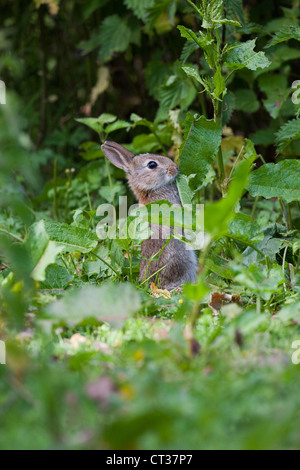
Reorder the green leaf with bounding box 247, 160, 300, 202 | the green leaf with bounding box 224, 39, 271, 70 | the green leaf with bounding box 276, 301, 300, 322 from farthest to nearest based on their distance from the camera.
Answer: the green leaf with bounding box 247, 160, 300, 202, the green leaf with bounding box 224, 39, 271, 70, the green leaf with bounding box 276, 301, 300, 322

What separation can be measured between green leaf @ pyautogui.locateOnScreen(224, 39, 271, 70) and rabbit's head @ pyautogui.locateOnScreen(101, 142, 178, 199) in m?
1.30

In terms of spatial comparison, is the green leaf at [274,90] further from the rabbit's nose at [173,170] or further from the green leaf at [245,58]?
the green leaf at [245,58]

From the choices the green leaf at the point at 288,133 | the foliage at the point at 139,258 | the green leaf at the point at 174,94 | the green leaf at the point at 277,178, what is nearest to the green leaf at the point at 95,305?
the foliage at the point at 139,258

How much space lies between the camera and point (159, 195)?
17.1 ft

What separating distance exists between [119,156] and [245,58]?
5.90ft

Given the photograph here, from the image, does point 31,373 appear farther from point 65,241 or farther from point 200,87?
point 200,87

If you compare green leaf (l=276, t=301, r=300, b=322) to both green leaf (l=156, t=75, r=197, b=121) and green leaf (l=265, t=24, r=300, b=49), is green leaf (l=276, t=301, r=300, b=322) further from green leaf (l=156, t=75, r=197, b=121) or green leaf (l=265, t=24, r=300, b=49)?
green leaf (l=156, t=75, r=197, b=121)

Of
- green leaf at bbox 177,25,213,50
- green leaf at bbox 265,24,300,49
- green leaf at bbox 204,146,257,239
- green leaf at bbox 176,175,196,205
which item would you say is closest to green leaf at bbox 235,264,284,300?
green leaf at bbox 204,146,257,239

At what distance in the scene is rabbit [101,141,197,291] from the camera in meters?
4.46

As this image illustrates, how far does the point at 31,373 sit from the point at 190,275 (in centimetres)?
272

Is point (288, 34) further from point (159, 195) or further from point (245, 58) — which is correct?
point (159, 195)

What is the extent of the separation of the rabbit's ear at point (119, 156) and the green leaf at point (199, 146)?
137 cm

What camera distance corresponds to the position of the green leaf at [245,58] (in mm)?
3805

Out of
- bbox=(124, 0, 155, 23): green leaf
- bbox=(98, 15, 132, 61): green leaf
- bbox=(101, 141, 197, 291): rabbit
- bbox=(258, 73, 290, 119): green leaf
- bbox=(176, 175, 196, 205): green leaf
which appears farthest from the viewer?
bbox=(98, 15, 132, 61): green leaf
